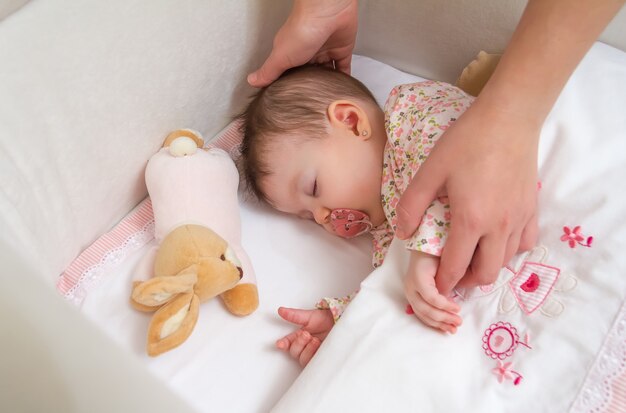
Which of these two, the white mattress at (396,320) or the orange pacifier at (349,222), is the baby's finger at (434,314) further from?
the orange pacifier at (349,222)

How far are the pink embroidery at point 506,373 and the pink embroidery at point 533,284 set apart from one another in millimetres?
75

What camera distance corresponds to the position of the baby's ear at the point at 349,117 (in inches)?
39.6

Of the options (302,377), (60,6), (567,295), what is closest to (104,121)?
(60,6)

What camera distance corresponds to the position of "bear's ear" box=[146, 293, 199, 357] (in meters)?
0.86

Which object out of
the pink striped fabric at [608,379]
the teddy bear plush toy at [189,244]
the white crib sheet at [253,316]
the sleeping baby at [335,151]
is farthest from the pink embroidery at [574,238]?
the teddy bear plush toy at [189,244]

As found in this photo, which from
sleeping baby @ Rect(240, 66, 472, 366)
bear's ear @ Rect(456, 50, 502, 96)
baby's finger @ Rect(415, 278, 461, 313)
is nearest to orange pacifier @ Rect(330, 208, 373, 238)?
sleeping baby @ Rect(240, 66, 472, 366)

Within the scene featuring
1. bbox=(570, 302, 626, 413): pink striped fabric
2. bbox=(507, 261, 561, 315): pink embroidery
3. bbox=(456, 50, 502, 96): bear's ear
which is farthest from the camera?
bbox=(456, 50, 502, 96): bear's ear

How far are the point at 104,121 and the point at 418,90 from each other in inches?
20.0

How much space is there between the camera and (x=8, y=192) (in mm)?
823

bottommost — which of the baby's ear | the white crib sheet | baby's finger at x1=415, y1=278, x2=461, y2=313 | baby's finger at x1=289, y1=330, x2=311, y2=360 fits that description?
the white crib sheet

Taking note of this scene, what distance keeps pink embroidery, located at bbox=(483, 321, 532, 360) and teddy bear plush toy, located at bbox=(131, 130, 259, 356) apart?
357 millimetres

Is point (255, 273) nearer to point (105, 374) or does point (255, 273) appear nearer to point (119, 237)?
point (119, 237)

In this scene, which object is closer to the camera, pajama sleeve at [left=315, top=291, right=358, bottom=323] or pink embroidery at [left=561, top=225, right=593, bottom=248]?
pink embroidery at [left=561, top=225, right=593, bottom=248]

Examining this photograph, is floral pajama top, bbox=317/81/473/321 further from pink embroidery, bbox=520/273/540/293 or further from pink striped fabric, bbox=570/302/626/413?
pink striped fabric, bbox=570/302/626/413
